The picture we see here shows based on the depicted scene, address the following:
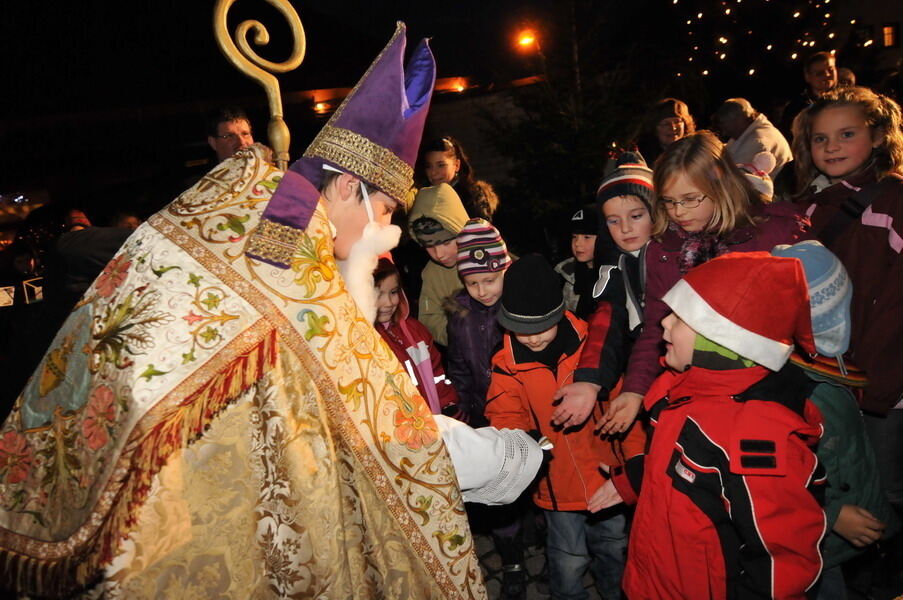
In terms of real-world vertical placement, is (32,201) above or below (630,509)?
above

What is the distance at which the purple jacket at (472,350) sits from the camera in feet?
11.4

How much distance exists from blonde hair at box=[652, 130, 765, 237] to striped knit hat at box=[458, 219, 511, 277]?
1072 millimetres

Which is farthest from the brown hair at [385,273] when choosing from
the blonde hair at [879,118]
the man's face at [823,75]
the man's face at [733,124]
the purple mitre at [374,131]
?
the man's face at [823,75]

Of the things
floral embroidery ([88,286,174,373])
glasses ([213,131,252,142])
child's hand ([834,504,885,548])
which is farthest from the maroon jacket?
glasses ([213,131,252,142])

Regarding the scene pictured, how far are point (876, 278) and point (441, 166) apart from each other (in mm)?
3328

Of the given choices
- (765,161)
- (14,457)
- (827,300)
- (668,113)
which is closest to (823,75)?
(765,161)

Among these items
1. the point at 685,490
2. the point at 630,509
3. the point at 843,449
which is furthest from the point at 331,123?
the point at 630,509

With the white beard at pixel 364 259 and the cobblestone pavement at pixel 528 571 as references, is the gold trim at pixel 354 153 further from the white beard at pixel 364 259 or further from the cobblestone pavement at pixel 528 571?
the cobblestone pavement at pixel 528 571

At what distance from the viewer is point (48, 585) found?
137cm

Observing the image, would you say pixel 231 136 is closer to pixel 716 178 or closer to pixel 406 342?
pixel 406 342

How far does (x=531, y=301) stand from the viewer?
8.94 ft

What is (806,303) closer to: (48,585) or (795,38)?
(48,585)

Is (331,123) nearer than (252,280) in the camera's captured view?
No

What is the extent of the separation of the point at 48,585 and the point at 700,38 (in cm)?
1544
